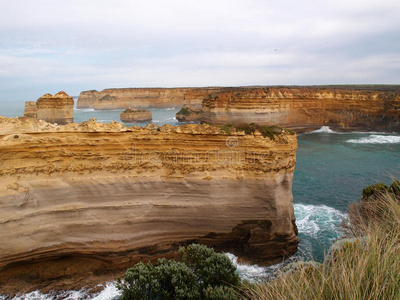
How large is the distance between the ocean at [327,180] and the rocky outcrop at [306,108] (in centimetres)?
368

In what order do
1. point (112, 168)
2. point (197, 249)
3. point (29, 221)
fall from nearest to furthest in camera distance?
1. point (197, 249)
2. point (29, 221)
3. point (112, 168)

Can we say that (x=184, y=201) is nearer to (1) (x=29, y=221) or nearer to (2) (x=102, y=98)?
(1) (x=29, y=221)

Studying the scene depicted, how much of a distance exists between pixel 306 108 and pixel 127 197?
35498 mm

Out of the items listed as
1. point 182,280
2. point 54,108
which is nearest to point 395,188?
point 182,280

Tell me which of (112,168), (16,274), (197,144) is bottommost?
(16,274)

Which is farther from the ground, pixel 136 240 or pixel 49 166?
pixel 49 166

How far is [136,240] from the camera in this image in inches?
366

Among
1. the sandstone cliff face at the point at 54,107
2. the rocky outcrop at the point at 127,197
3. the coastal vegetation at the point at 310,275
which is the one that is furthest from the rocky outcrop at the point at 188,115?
the coastal vegetation at the point at 310,275

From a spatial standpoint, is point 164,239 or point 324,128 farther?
point 324,128

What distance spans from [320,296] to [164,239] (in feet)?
22.1

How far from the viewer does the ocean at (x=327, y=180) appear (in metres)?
9.38

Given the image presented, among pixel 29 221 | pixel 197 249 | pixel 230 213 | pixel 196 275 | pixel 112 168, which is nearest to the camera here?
pixel 196 275

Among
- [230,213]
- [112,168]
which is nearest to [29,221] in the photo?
[112,168]

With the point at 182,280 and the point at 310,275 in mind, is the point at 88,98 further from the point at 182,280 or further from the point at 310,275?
the point at 310,275
